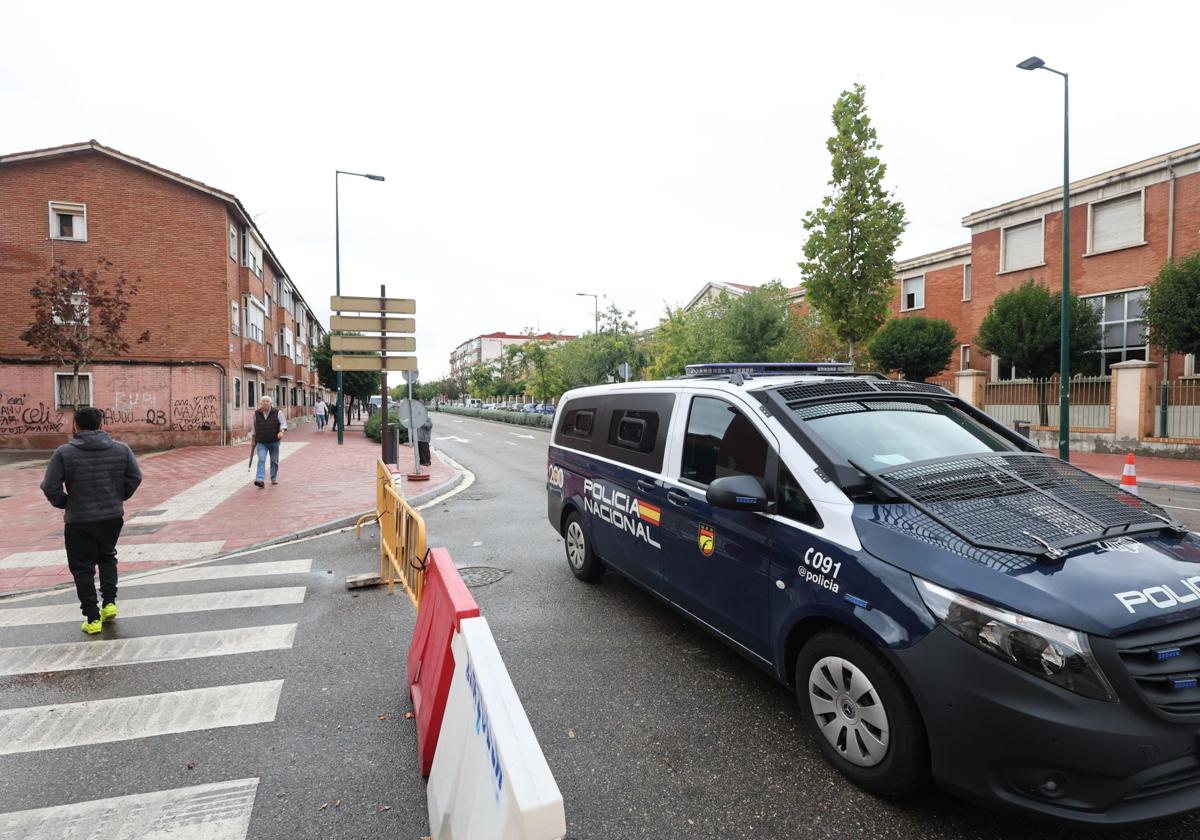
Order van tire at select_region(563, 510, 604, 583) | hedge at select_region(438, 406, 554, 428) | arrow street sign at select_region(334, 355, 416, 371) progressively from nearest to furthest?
van tire at select_region(563, 510, 604, 583) → arrow street sign at select_region(334, 355, 416, 371) → hedge at select_region(438, 406, 554, 428)

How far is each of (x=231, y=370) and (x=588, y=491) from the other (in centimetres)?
2216

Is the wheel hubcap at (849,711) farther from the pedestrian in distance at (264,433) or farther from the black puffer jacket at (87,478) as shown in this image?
the pedestrian in distance at (264,433)

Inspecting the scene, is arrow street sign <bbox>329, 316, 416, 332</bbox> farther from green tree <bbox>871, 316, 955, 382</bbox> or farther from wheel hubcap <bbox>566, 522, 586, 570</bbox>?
green tree <bbox>871, 316, 955, 382</bbox>

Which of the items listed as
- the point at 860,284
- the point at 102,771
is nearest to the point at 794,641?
the point at 102,771

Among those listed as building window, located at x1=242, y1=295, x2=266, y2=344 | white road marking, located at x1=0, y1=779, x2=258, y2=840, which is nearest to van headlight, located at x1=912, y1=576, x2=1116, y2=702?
white road marking, located at x1=0, y1=779, x2=258, y2=840

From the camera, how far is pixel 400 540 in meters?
5.45

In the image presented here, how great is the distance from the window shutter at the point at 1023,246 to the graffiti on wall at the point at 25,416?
111ft

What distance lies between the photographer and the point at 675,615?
16.0ft

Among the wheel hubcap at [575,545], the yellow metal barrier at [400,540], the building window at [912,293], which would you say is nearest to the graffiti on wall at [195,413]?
the yellow metal barrier at [400,540]

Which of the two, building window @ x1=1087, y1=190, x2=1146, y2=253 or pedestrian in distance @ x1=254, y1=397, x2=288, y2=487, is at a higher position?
building window @ x1=1087, y1=190, x2=1146, y2=253

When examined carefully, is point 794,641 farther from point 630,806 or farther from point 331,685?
point 331,685

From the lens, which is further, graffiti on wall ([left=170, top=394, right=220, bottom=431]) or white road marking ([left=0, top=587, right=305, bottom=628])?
graffiti on wall ([left=170, top=394, right=220, bottom=431])

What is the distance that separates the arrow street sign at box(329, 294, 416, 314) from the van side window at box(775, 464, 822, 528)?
935 cm

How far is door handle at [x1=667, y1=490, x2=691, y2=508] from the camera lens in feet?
12.9
